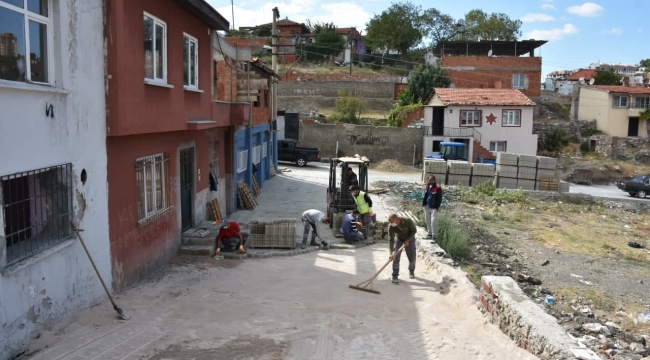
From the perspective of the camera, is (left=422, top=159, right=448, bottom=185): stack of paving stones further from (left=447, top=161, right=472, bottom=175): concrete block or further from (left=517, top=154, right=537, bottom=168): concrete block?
(left=517, top=154, right=537, bottom=168): concrete block

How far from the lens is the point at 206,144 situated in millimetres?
14336

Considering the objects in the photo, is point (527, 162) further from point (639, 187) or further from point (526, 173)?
point (639, 187)

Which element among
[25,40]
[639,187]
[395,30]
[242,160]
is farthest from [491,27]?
[25,40]

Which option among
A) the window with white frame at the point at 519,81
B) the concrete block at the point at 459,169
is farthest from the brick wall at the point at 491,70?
the concrete block at the point at 459,169

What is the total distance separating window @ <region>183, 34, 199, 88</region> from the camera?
11719mm

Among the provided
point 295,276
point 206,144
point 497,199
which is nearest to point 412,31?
point 497,199

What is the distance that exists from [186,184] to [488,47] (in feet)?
160

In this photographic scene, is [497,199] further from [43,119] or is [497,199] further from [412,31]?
[412,31]

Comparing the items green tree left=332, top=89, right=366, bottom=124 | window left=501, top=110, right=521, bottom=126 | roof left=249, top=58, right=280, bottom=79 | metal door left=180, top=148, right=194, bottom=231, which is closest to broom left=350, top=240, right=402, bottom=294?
metal door left=180, top=148, right=194, bottom=231

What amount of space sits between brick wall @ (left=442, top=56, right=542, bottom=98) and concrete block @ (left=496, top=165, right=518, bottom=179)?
88.5 ft

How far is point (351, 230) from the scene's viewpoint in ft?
43.4

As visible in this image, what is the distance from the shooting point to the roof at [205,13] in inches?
430

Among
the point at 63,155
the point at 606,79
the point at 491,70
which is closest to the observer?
the point at 63,155

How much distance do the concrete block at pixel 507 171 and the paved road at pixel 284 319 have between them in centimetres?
1697
